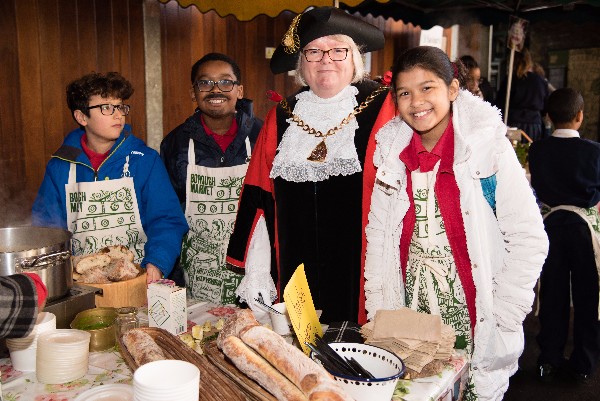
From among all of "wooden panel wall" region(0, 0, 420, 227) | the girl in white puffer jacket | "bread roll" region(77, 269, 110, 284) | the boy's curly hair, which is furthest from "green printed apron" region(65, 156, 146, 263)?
"wooden panel wall" region(0, 0, 420, 227)

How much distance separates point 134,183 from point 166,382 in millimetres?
1889

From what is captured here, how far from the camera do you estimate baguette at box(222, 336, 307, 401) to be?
131 cm

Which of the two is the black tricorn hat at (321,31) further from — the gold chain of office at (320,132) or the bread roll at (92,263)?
the bread roll at (92,263)

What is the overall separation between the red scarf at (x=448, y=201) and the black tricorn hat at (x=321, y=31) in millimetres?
690

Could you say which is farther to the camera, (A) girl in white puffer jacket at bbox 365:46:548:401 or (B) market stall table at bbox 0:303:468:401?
(A) girl in white puffer jacket at bbox 365:46:548:401

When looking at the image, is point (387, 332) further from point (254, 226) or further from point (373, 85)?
point (373, 85)

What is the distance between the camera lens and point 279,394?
1.32 metres

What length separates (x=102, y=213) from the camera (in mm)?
2867

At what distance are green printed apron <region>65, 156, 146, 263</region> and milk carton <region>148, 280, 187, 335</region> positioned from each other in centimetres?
108

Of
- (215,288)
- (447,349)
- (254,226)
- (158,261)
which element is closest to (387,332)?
(447,349)

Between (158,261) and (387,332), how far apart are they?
1304 millimetres

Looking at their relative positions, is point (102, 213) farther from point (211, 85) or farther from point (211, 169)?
point (211, 85)

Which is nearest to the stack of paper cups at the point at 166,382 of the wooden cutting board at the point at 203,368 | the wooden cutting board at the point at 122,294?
the wooden cutting board at the point at 203,368

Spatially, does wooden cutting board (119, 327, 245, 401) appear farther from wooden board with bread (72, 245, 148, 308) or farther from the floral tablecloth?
wooden board with bread (72, 245, 148, 308)
